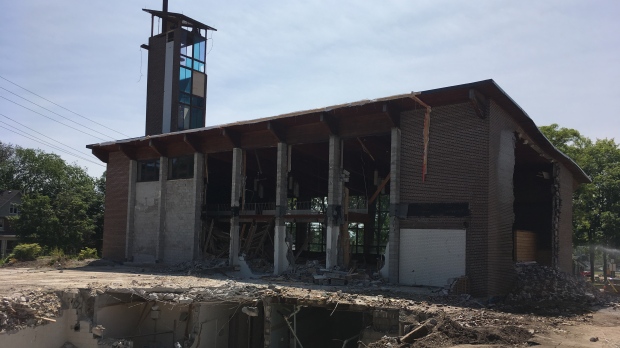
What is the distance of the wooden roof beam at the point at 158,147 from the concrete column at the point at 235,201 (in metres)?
5.84

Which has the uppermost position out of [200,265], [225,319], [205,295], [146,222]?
[146,222]

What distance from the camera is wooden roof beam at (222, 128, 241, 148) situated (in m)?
26.5

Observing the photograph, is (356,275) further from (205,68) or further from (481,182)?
(205,68)

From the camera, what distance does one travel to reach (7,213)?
5894 centimetres

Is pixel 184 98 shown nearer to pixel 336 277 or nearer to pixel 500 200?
pixel 336 277

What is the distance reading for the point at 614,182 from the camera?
1342 inches


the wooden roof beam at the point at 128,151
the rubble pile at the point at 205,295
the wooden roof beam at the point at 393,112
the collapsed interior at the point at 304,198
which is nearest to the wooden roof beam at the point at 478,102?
the wooden roof beam at the point at 393,112

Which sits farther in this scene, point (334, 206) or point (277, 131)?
point (277, 131)

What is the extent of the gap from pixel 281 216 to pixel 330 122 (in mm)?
5673

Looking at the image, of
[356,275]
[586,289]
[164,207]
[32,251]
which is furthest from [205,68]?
[586,289]

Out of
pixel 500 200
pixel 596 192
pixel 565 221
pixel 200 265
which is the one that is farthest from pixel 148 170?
pixel 596 192

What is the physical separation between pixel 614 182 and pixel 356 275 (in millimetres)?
23024

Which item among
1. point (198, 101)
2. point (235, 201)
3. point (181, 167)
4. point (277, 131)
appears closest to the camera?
point (277, 131)

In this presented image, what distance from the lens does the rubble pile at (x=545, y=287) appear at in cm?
1927
